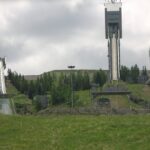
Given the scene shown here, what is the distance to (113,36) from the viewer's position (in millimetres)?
174000

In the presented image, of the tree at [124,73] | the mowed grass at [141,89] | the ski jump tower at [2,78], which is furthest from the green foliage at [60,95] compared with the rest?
the tree at [124,73]

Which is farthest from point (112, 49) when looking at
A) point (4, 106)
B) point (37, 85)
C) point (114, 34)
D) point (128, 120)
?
point (128, 120)

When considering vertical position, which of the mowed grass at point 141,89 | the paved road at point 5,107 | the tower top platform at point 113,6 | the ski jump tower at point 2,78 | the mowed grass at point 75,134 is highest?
the tower top platform at point 113,6

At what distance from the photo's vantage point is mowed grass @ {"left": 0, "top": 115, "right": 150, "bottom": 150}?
93.4ft

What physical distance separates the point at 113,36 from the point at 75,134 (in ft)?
471

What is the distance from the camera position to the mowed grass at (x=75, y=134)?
28.5 meters

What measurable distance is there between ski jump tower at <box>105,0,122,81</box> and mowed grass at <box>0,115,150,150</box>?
135266 millimetres

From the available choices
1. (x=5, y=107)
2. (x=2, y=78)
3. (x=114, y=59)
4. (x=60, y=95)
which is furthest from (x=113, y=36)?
(x=5, y=107)

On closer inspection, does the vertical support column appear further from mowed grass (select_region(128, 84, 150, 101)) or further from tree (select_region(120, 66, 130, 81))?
tree (select_region(120, 66, 130, 81))

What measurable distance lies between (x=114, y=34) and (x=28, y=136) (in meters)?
143

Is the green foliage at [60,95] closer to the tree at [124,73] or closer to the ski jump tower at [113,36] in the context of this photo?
the ski jump tower at [113,36]

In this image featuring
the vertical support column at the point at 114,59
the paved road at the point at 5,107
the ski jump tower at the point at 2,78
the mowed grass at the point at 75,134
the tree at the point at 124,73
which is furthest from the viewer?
the tree at the point at 124,73

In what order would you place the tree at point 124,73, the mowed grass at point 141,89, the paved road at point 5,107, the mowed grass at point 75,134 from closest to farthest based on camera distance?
the mowed grass at point 75,134 → the paved road at point 5,107 → the mowed grass at point 141,89 → the tree at point 124,73

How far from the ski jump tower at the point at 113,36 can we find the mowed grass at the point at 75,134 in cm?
13527
